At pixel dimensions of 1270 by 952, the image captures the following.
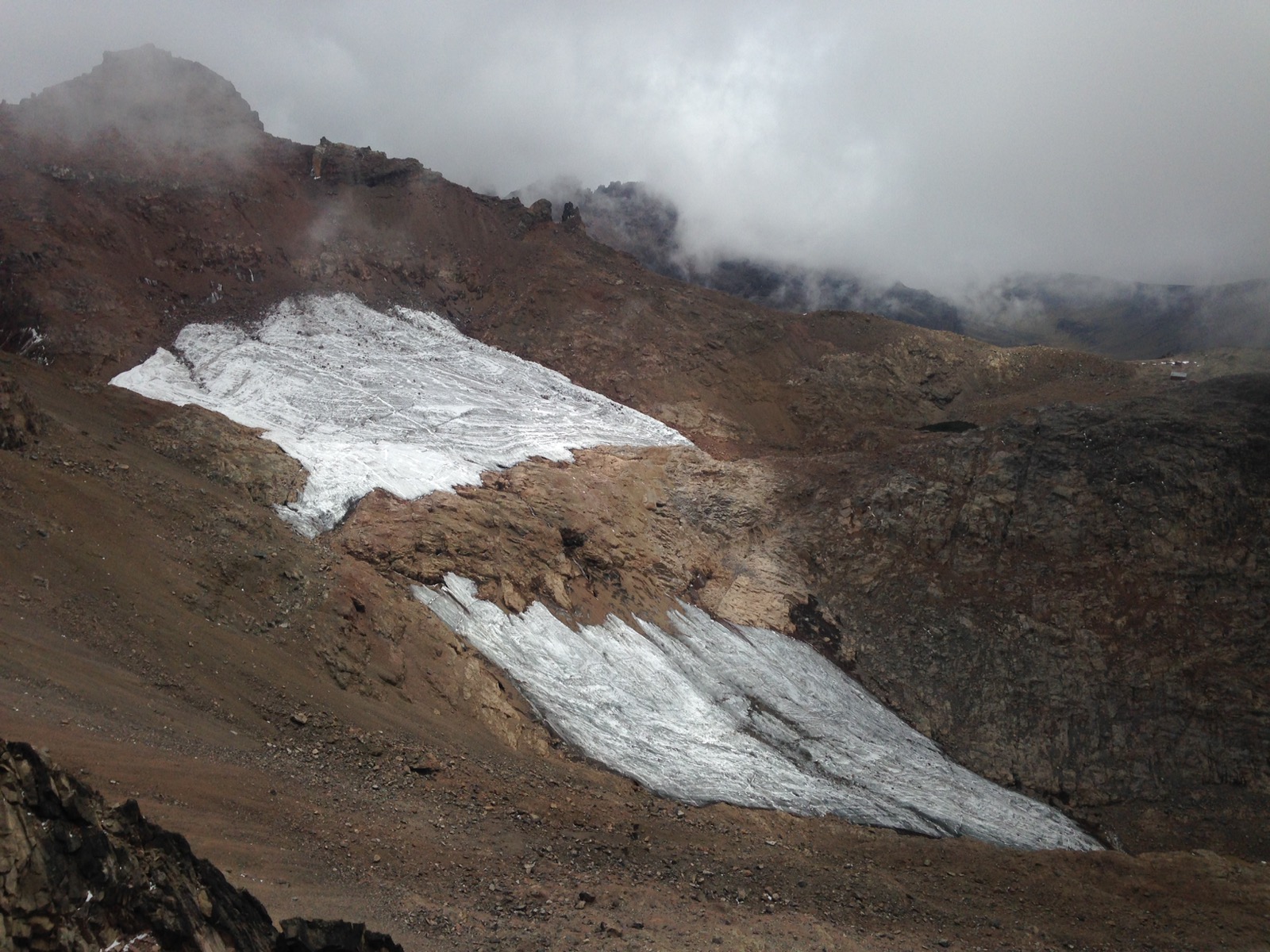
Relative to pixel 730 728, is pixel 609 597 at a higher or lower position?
higher

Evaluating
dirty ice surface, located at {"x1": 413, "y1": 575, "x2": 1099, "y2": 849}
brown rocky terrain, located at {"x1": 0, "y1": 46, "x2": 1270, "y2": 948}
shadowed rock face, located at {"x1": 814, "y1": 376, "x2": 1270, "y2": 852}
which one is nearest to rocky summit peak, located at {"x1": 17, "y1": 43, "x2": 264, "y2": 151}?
brown rocky terrain, located at {"x1": 0, "y1": 46, "x2": 1270, "y2": 948}

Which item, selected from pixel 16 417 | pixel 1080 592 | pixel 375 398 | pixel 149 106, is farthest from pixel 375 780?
pixel 149 106

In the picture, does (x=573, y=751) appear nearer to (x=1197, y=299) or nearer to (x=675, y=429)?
(x=675, y=429)

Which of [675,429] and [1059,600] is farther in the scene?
[675,429]

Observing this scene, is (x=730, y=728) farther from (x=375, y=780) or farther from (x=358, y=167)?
(x=358, y=167)

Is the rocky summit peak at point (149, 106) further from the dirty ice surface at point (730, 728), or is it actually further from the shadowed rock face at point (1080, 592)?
the shadowed rock face at point (1080, 592)

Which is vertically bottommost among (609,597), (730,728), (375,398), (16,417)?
(730,728)

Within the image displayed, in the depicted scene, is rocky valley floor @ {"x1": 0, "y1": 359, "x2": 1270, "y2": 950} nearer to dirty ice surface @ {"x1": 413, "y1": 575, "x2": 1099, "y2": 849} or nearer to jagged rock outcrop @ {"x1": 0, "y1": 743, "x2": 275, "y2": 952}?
dirty ice surface @ {"x1": 413, "y1": 575, "x2": 1099, "y2": 849}

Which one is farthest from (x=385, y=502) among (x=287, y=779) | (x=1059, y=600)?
(x=1059, y=600)
